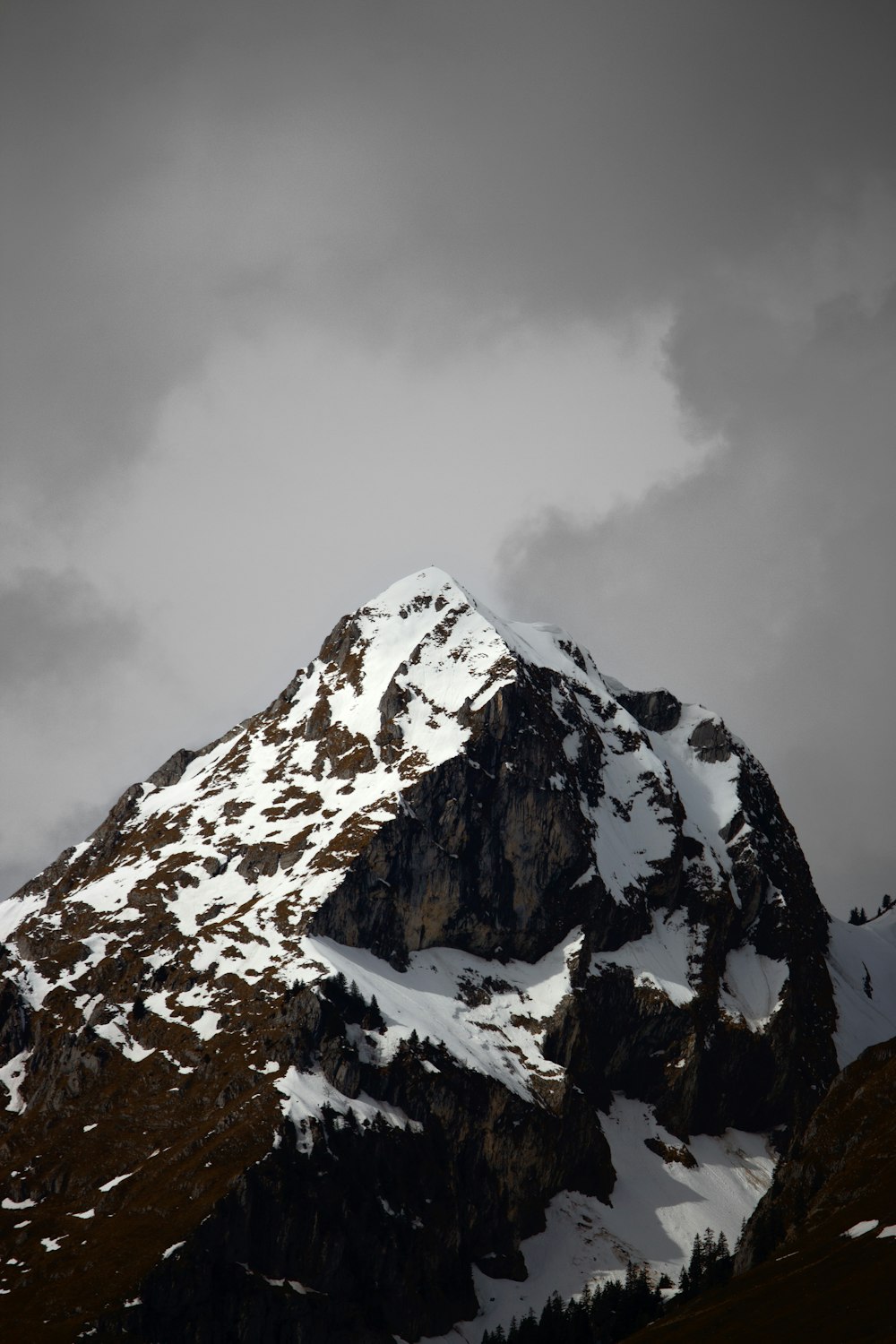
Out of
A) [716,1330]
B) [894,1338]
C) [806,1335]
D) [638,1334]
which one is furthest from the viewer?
[638,1334]

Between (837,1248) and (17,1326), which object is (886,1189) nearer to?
(837,1248)

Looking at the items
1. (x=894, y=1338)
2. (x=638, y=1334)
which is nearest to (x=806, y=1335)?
(x=894, y=1338)

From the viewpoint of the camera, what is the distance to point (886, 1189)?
19925 centimetres

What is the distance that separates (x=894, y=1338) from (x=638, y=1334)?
57.0 meters

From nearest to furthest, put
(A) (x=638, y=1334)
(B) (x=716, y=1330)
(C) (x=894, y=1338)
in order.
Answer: (C) (x=894, y=1338) < (B) (x=716, y=1330) < (A) (x=638, y=1334)

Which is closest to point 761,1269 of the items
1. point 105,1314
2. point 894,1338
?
point 894,1338

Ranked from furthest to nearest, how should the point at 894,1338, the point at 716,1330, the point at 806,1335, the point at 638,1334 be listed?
1. the point at 638,1334
2. the point at 716,1330
3. the point at 806,1335
4. the point at 894,1338

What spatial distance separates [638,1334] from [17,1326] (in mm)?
81938

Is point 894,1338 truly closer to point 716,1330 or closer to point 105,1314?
point 716,1330

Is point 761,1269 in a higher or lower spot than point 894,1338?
higher

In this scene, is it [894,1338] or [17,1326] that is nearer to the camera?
[894,1338]

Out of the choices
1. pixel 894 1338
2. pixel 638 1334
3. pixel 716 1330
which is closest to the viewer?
pixel 894 1338

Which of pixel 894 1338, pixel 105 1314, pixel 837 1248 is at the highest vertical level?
pixel 105 1314

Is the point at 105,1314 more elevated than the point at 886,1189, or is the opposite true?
the point at 105,1314
